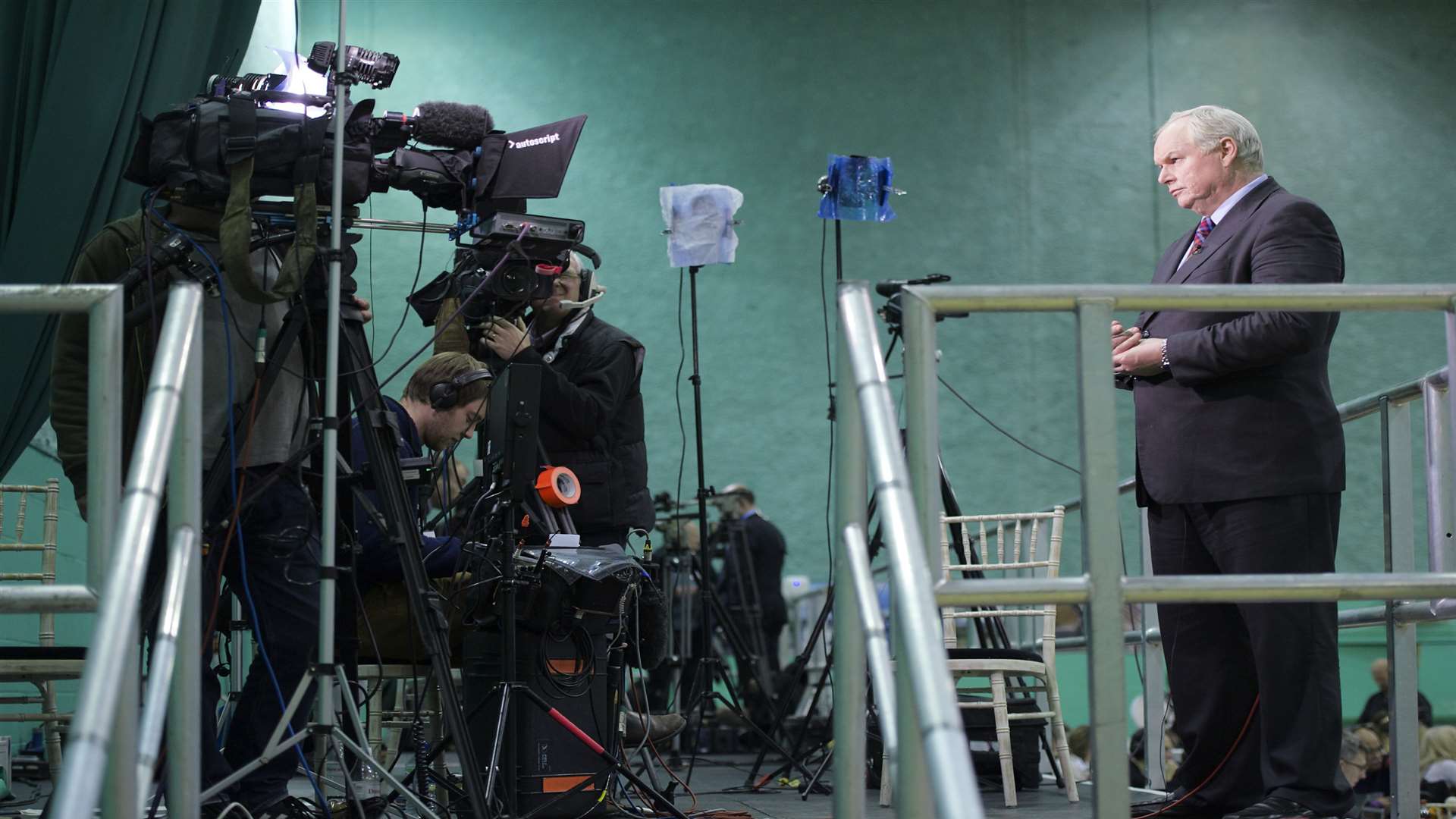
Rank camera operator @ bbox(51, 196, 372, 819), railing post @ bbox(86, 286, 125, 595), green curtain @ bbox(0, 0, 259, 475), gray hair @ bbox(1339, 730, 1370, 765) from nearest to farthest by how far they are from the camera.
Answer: railing post @ bbox(86, 286, 125, 595), camera operator @ bbox(51, 196, 372, 819), green curtain @ bbox(0, 0, 259, 475), gray hair @ bbox(1339, 730, 1370, 765)

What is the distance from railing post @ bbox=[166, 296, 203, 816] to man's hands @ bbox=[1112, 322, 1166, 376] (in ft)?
5.30

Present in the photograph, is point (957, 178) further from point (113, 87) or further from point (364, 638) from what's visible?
point (364, 638)

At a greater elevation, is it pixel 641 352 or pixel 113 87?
pixel 113 87

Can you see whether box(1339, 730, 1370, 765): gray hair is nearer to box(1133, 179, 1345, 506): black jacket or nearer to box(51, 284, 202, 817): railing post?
box(1133, 179, 1345, 506): black jacket

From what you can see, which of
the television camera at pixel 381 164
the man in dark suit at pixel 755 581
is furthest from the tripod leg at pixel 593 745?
the man in dark suit at pixel 755 581

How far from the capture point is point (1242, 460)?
239 centimetres

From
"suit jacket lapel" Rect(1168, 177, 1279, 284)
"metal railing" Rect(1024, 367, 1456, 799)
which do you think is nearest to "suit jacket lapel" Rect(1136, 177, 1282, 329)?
"suit jacket lapel" Rect(1168, 177, 1279, 284)

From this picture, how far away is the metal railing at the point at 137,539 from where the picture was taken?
1.15 metres

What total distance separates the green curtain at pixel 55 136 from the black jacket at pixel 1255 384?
→ 2.79 meters

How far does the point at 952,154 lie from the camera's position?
28.2 ft

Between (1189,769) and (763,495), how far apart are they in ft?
19.1

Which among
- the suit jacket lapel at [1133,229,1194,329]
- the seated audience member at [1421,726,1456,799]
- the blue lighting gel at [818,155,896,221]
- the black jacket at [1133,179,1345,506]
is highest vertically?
the blue lighting gel at [818,155,896,221]

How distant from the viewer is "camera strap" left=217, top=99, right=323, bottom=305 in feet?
8.01

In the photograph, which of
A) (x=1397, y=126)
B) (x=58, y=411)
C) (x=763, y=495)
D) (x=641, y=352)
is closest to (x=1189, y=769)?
(x=641, y=352)
